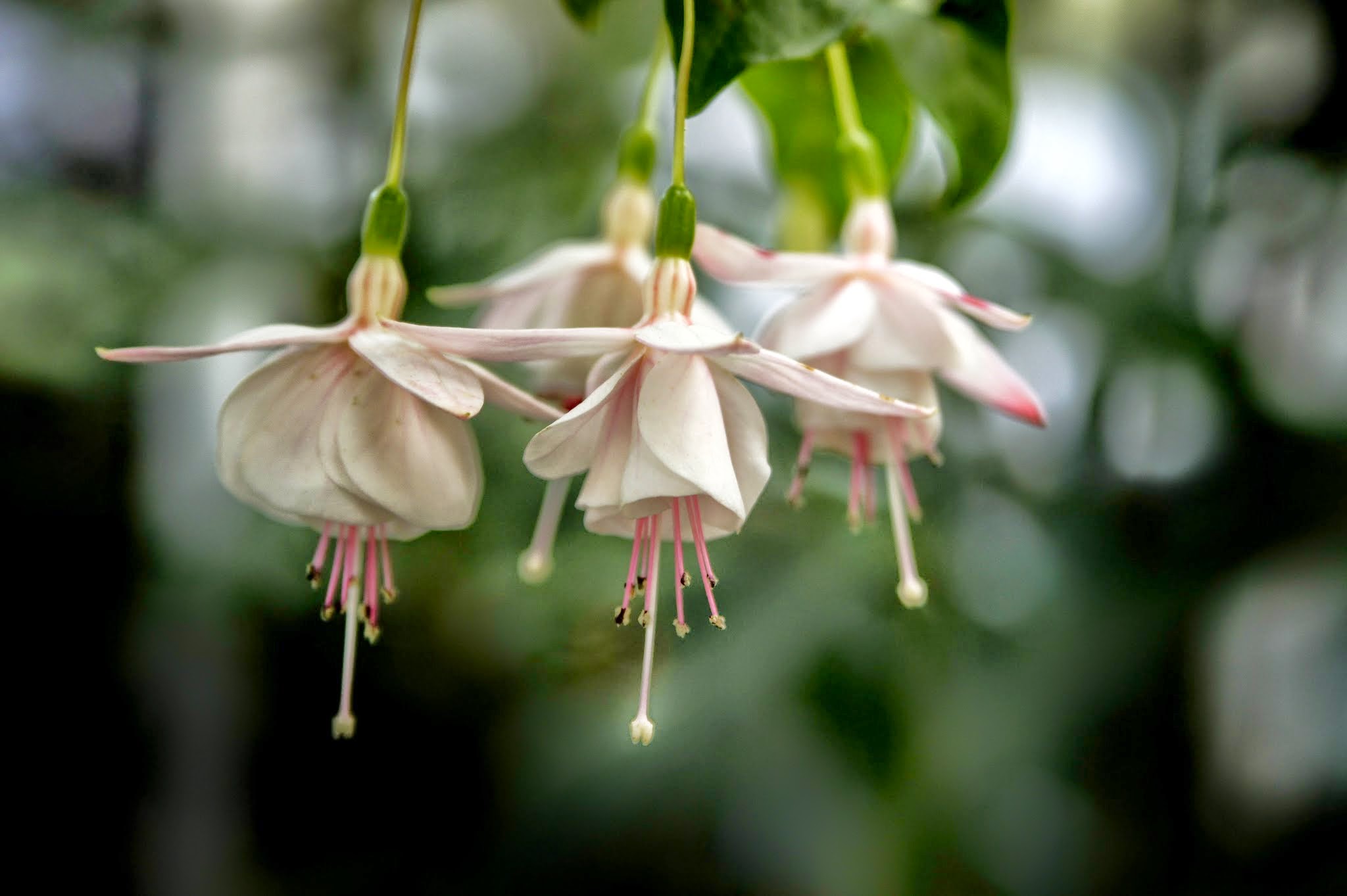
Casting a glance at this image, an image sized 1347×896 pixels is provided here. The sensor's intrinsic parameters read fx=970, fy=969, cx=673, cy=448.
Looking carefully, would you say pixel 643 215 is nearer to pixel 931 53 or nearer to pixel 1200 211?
pixel 931 53

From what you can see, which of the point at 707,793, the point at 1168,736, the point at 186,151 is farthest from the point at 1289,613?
the point at 186,151

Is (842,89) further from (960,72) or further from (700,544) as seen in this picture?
(700,544)

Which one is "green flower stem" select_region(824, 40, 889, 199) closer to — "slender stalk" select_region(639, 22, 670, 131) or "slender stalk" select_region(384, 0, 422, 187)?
"slender stalk" select_region(639, 22, 670, 131)

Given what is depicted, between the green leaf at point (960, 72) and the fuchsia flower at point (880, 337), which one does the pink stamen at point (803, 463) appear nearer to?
the fuchsia flower at point (880, 337)

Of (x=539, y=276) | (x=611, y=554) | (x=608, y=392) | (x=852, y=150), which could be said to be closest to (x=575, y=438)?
(x=608, y=392)

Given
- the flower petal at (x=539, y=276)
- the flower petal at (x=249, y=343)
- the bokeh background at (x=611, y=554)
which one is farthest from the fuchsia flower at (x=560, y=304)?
the bokeh background at (x=611, y=554)

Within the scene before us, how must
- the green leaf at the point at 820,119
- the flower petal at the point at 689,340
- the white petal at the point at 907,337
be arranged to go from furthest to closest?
the green leaf at the point at 820,119, the white petal at the point at 907,337, the flower petal at the point at 689,340
